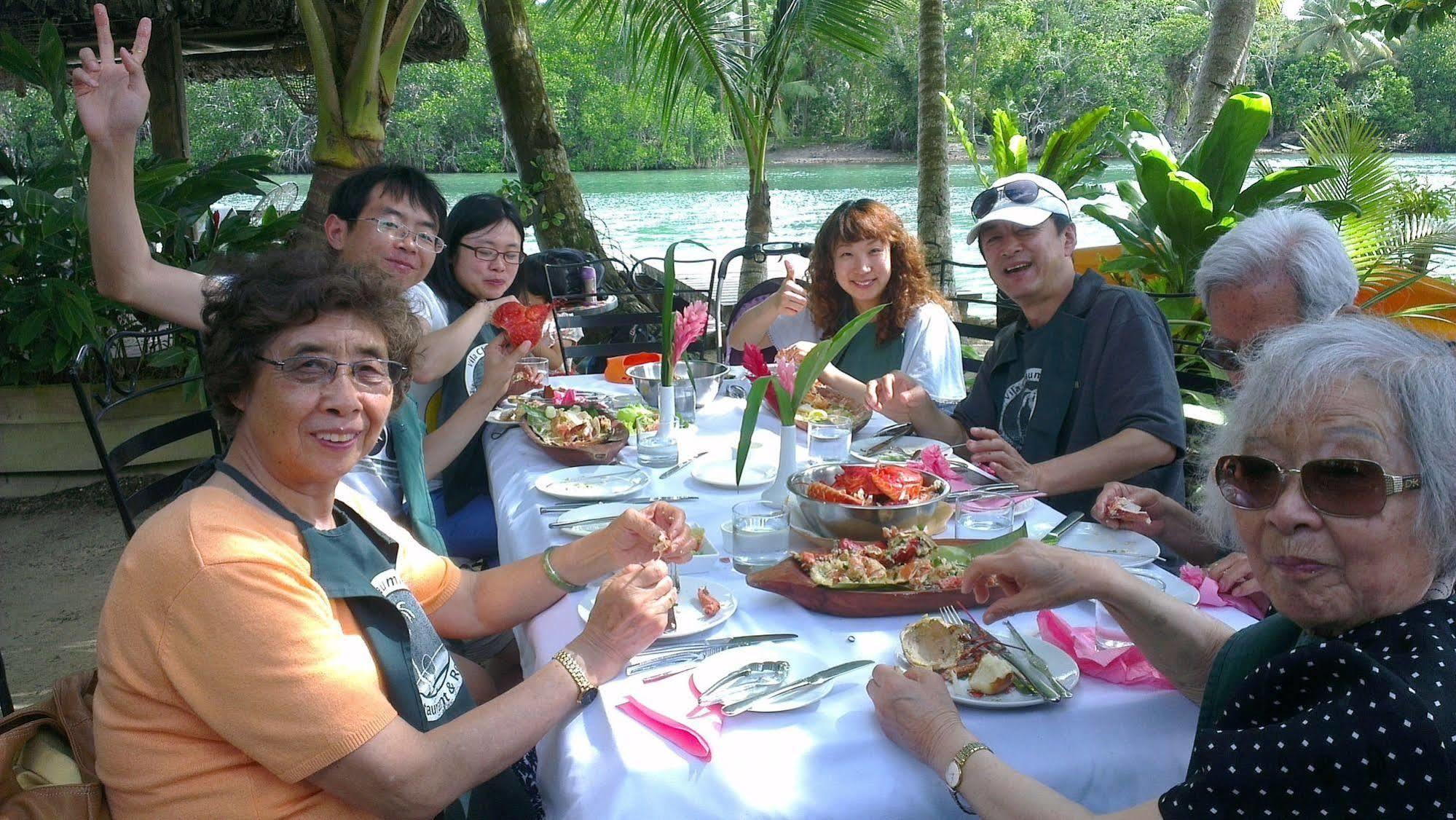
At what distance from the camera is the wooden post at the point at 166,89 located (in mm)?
8094

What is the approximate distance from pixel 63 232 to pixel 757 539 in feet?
17.9

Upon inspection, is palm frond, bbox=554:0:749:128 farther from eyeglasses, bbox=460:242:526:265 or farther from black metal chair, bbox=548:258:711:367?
eyeglasses, bbox=460:242:526:265

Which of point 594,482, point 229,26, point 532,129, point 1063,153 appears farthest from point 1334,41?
point 594,482

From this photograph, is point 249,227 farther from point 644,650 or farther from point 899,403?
point 644,650

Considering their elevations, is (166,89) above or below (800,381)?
above

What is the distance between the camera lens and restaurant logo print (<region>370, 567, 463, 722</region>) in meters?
1.54

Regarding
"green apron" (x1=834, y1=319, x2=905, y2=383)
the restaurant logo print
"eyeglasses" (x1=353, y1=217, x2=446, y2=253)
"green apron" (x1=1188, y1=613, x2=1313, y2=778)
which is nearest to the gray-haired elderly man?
"green apron" (x1=1188, y1=613, x2=1313, y2=778)

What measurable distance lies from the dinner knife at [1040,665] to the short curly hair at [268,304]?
1202 mm

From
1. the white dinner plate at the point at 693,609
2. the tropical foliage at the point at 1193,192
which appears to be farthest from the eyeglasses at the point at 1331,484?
the tropical foliage at the point at 1193,192

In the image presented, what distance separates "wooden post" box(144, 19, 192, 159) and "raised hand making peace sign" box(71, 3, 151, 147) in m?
6.46

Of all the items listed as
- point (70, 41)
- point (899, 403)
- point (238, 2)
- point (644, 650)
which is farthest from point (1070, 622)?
point (70, 41)

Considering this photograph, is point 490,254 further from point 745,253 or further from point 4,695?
point 745,253

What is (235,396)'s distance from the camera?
162 cm

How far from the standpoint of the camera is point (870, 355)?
4023 millimetres
